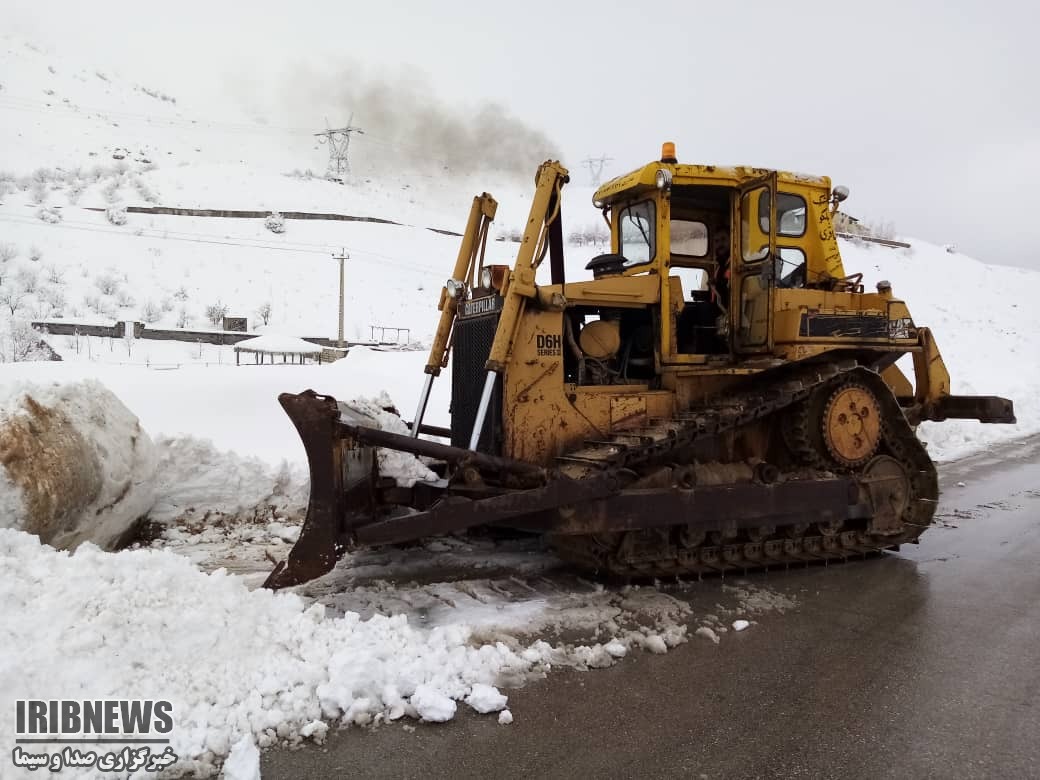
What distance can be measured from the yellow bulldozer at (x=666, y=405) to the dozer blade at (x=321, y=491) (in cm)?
1

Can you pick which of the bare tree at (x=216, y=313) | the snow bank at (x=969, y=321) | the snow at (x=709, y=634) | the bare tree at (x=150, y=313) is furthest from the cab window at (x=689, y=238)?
the bare tree at (x=216, y=313)

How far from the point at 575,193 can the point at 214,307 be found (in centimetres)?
3477

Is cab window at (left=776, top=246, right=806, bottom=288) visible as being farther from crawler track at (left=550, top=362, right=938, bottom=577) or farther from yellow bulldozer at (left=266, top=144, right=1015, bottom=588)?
crawler track at (left=550, top=362, right=938, bottom=577)

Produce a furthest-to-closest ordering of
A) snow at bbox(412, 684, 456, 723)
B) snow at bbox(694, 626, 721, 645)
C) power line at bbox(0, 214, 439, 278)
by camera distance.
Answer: power line at bbox(0, 214, 439, 278), snow at bbox(694, 626, 721, 645), snow at bbox(412, 684, 456, 723)

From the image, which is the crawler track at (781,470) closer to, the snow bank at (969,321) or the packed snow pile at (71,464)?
the packed snow pile at (71,464)

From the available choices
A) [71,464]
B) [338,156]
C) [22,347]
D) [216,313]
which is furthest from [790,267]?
[338,156]

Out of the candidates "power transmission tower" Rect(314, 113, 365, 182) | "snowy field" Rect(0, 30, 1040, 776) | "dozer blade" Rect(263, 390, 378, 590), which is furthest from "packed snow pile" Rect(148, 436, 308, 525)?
"power transmission tower" Rect(314, 113, 365, 182)

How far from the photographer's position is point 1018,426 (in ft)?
48.5

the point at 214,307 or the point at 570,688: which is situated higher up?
the point at 214,307

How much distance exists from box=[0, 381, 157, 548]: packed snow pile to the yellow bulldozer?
1740mm

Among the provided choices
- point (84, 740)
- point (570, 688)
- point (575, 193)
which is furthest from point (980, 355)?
point (575, 193)

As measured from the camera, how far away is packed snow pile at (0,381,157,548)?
192 inches

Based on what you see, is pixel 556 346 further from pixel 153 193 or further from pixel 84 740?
pixel 153 193

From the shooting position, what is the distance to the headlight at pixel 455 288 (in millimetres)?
6203
